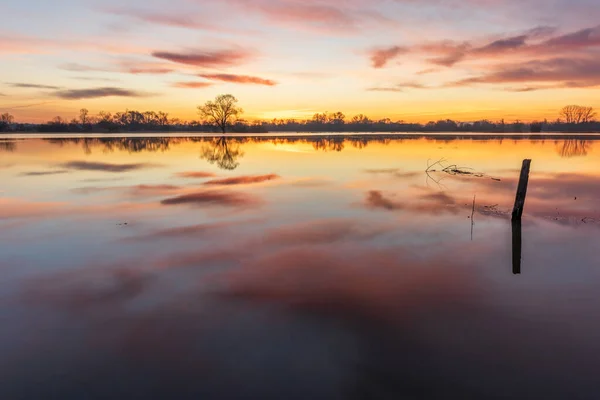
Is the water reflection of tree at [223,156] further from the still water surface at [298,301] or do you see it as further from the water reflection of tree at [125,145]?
the still water surface at [298,301]

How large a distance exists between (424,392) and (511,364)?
1973 millimetres

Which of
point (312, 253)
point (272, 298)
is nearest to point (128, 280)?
point (272, 298)

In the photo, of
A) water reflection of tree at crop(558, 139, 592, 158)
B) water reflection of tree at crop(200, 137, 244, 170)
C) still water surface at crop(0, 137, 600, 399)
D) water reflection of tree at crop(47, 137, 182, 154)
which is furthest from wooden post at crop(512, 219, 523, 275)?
water reflection of tree at crop(47, 137, 182, 154)

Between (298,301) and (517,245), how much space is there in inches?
353

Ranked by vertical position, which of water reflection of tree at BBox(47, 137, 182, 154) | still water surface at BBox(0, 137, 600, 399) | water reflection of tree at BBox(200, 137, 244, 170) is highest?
water reflection of tree at BBox(47, 137, 182, 154)

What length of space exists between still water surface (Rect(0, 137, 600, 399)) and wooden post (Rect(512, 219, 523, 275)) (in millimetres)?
118

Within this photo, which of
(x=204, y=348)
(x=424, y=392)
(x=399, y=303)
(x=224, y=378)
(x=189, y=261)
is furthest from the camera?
(x=189, y=261)

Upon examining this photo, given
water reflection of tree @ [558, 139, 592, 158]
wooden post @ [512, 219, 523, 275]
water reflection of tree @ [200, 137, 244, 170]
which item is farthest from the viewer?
water reflection of tree @ [558, 139, 592, 158]

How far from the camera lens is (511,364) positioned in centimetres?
686

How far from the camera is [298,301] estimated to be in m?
9.23

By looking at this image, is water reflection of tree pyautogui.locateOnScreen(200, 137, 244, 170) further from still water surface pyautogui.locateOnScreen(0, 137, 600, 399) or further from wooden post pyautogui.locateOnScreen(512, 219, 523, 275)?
wooden post pyautogui.locateOnScreen(512, 219, 523, 275)

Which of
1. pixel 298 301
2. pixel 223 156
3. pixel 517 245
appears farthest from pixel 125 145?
pixel 517 245

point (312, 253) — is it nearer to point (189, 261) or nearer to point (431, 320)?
point (189, 261)

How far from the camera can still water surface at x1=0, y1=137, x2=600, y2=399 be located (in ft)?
21.3
